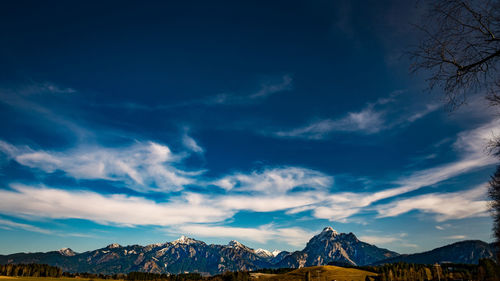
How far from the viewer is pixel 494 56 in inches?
244

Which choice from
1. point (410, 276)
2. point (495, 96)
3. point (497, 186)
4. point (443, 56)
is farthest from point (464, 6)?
point (410, 276)

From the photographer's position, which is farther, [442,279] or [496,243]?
[442,279]

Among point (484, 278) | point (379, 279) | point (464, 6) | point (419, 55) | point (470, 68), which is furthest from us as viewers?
point (379, 279)

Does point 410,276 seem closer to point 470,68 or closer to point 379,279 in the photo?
point 379,279

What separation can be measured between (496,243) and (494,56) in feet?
174

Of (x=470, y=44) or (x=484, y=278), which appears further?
(x=484, y=278)

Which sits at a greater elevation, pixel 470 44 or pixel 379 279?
pixel 470 44

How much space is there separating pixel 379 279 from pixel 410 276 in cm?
2144

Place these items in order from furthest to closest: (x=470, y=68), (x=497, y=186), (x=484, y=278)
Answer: (x=484, y=278)
(x=497, y=186)
(x=470, y=68)

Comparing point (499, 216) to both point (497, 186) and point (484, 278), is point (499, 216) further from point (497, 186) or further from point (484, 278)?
point (484, 278)

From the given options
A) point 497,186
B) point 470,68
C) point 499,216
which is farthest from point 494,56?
point 499,216

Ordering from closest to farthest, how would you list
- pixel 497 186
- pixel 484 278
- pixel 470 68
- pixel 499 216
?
pixel 470 68 → pixel 497 186 → pixel 499 216 → pixel 484 278

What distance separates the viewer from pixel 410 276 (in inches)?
7318

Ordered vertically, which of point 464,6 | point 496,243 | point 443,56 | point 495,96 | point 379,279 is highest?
point 464,6
